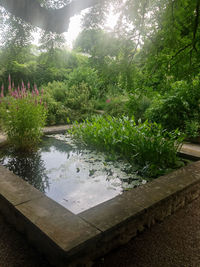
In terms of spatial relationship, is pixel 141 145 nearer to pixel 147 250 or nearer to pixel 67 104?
pixel 147 250

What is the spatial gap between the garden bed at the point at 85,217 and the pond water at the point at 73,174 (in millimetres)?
361

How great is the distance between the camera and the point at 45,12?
7.28ft

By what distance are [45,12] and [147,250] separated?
237 cm

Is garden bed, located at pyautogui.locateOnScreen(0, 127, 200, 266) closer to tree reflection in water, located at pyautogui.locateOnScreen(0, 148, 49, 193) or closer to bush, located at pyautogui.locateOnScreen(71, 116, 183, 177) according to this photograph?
tree reflection in water, located at pyautogui.locateOnScreen(0, 148, 49, 193)

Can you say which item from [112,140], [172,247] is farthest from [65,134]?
[172,247]

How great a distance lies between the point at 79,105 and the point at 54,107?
3.29 feet

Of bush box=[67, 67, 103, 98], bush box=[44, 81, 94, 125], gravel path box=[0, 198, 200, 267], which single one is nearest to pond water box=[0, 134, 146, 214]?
gravel path box=[0, 198, 200, 267]

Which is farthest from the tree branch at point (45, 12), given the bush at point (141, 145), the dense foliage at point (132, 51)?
the bush at point (141, 145)

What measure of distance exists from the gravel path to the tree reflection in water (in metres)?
0.69

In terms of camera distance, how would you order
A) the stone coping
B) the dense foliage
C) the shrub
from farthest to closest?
1. the shrub
2. the dense foliage
3. the stone coping

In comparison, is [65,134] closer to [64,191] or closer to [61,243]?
[64,191]

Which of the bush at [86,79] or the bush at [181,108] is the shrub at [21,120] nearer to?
the bush at [181,108]

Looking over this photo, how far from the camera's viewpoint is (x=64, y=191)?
2.33 meters

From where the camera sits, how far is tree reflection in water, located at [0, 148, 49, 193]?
2549 mm
